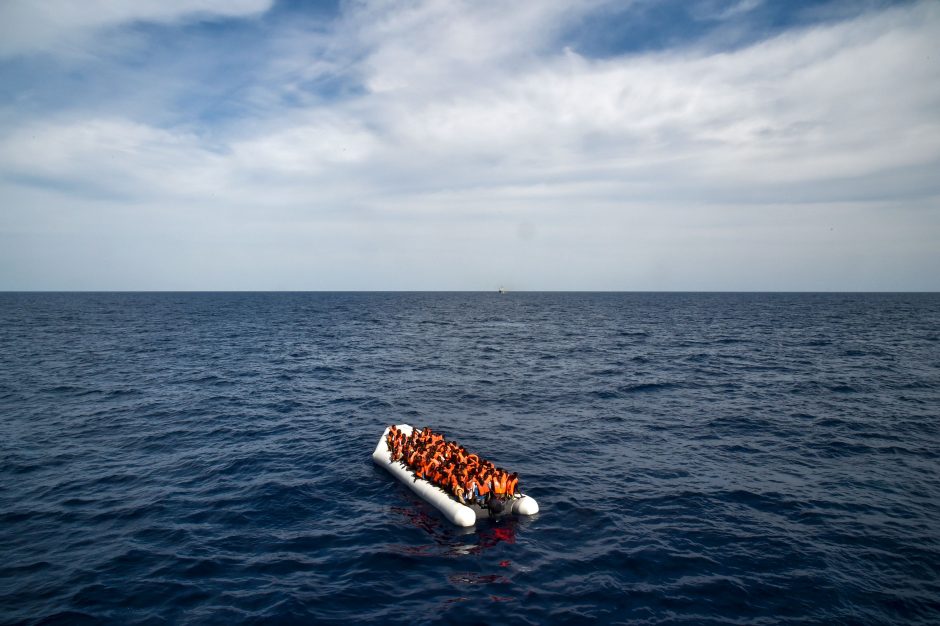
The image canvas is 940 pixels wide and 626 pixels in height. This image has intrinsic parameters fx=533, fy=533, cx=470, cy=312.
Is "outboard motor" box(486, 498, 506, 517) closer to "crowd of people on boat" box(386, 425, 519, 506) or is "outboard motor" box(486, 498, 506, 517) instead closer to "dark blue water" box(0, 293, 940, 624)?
"crowd of people on boat" box(386, 425, 519, 506)

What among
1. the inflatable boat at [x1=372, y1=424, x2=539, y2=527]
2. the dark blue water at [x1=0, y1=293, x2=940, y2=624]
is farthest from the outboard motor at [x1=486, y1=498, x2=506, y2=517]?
the dark blue water at [x1=0, y1=293, x2=940, y2=624]

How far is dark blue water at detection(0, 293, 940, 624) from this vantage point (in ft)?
47.3

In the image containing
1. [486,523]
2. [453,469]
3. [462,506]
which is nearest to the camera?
Answer: [462,506]

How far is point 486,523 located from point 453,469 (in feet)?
7.64

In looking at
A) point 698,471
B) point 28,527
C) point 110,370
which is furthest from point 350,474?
point 110,370

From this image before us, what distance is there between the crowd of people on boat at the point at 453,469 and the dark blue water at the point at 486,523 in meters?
1.10

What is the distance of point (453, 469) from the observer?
2023 cm

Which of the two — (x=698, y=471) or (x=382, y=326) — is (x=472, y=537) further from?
(x=382, y=326)

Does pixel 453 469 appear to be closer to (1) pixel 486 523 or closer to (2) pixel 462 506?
(2) pixel 462 506

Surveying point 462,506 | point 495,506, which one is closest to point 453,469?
point 462,506

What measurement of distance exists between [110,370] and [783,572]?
51.1 metres

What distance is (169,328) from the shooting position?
85.8 metres

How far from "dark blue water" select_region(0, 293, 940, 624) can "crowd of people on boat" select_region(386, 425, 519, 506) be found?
43.1 inches

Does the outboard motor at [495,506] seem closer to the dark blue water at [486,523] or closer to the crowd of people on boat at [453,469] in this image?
the crowd of people on boat at [453,469]
